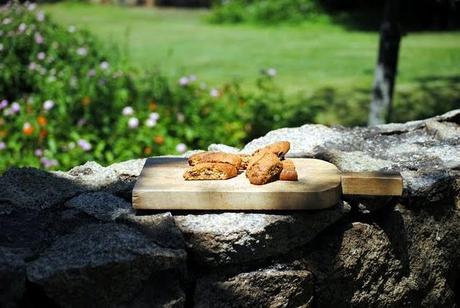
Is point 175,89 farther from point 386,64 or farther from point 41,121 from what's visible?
point 386,64

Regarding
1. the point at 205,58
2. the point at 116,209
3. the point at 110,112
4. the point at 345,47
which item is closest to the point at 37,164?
the point at 110,112

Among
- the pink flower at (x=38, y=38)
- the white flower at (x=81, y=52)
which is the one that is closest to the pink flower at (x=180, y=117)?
the white flower at (x=81, y=52)

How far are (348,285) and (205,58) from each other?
7779mm

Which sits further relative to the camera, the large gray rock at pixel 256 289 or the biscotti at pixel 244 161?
the biscotti at pixel 244 161

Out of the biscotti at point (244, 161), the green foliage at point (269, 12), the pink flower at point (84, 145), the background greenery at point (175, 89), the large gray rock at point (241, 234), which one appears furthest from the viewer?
the green foliage at point (269, 12)

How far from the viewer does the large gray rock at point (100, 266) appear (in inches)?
71.9

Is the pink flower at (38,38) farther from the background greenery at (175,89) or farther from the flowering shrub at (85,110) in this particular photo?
the background greenery at (175,89)

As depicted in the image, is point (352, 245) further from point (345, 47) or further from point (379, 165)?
point (345, 47)

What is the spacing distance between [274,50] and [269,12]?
343cm

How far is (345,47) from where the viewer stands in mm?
10805

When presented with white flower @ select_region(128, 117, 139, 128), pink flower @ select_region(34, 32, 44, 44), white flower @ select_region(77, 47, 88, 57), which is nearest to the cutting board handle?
white flower @ select_region(128, 117, 139, 128)

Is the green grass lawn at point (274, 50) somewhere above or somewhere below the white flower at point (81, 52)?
below

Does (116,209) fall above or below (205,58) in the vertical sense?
above

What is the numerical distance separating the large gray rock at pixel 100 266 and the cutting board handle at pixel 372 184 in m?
0.58
